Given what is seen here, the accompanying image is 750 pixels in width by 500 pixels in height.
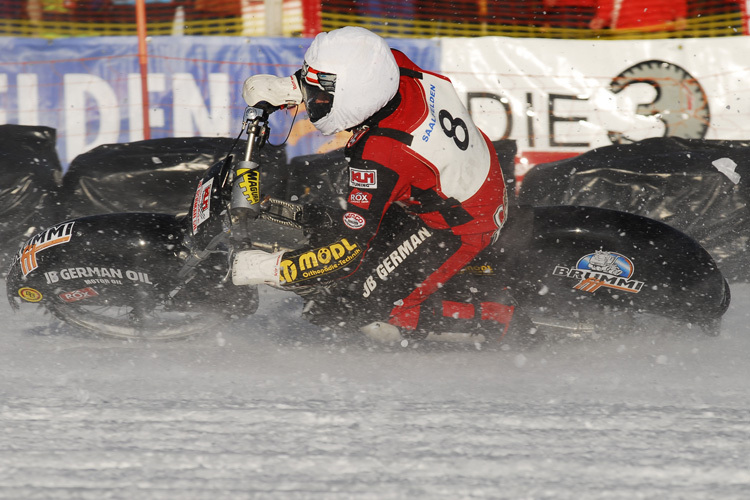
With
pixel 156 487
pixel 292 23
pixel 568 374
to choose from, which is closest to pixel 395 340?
pixel 568 374

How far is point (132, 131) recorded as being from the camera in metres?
6.38

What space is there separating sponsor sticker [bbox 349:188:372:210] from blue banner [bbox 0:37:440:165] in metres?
3.78

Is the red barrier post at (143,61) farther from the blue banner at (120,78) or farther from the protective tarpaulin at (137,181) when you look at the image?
the protective tarpaulin at (137,181)

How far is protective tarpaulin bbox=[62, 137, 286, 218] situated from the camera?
4746 mm

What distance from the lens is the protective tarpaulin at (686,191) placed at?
456cm

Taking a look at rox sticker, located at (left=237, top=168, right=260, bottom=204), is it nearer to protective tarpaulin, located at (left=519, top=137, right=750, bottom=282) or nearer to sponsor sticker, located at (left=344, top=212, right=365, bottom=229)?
sponsor sticker, located at (left=344, top=212, right=365, bottom=229)

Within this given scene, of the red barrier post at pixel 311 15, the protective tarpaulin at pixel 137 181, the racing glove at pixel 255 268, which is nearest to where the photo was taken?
the racing glove at pixel 255 268

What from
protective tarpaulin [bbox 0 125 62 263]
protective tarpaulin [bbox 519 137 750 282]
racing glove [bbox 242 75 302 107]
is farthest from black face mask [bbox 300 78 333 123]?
protective tarpaulin [bbox 0 125 62 263]

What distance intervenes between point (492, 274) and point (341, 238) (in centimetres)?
80

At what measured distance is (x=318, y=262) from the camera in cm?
283

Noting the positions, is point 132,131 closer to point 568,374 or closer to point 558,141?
point 558,141

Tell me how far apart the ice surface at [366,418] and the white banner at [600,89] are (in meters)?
2.97

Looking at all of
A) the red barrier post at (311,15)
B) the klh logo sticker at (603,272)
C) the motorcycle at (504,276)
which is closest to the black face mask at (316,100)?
the motorcycle at (504,276)

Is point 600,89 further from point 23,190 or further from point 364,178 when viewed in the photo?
point 23,190
